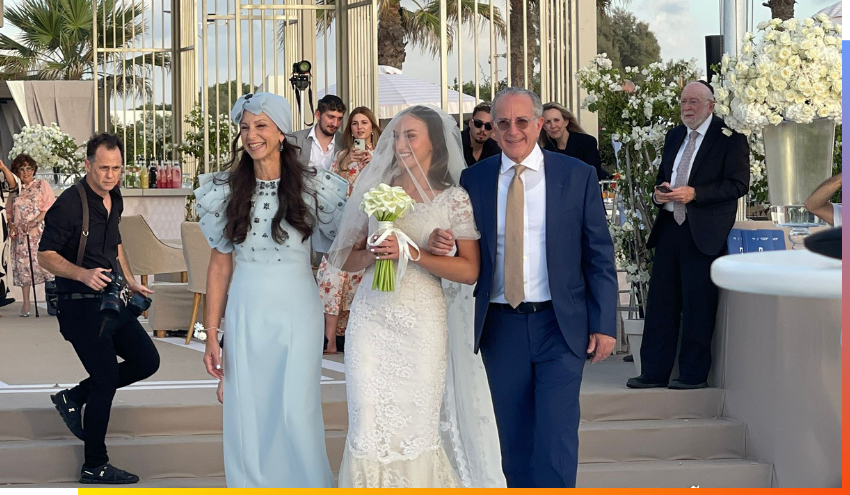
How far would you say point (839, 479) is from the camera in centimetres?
515

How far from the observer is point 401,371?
12.6ft

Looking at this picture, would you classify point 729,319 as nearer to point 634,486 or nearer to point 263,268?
point 634,486

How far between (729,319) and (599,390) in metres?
0.75

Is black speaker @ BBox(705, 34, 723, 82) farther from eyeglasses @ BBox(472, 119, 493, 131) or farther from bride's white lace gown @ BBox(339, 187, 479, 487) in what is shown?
bride's white lace gown @ BBox(339, 187, 479, 487)

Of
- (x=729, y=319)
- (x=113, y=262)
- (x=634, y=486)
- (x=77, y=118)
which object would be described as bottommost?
(x=634, y=486)

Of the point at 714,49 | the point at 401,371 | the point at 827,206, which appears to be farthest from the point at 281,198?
the point at 714,49

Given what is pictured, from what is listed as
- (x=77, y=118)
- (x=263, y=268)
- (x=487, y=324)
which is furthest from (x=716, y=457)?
(x=77, y=118)

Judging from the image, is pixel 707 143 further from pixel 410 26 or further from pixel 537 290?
pixel 410 26

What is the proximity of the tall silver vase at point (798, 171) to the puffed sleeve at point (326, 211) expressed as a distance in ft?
4.82

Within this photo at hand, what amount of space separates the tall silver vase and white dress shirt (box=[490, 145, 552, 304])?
0.73 m

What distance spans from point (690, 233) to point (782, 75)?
1353 mm

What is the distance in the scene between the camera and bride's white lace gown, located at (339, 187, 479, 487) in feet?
12.5

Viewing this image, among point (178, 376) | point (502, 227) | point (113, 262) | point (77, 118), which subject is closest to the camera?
point (502, 227)

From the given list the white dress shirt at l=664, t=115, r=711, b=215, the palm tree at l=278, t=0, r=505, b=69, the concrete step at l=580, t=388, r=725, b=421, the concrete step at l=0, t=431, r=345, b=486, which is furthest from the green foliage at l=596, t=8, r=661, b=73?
the concrete step at l=0, t=431, r=345, b=486
